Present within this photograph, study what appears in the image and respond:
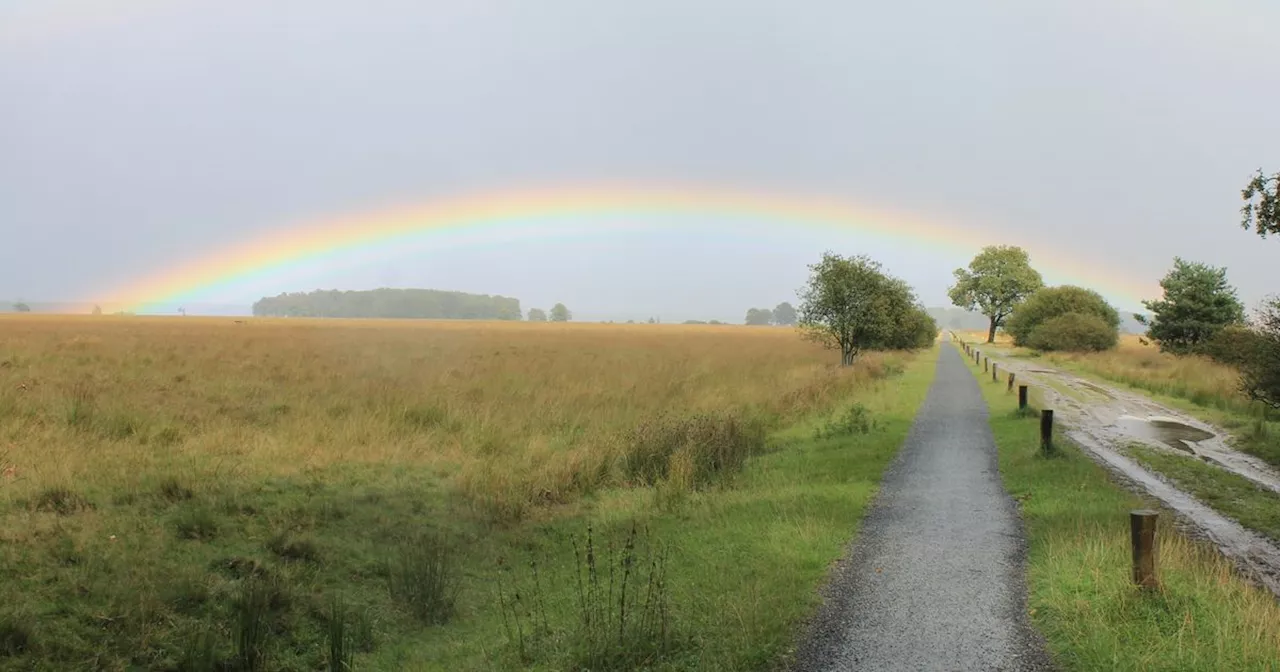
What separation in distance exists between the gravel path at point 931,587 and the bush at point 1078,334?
5109 cm

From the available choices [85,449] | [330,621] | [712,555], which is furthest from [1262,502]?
[85,449]

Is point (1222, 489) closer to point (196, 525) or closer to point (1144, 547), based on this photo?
point (1144, 547)

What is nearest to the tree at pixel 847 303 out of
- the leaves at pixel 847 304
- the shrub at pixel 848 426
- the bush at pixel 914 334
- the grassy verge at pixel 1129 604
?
the leaves at pixel 847 304

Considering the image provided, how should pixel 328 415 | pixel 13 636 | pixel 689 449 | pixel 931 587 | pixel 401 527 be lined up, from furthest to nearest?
pixel 328 415, pixel 689 449, pixel 401 527, pixel 931 587, pixel 13 636

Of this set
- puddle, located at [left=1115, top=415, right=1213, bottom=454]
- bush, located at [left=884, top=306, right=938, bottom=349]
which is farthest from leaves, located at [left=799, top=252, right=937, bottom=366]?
puddle, located at [left=1115, top=415, right=1213, bottom=454]

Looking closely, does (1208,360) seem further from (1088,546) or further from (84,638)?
(84,638)

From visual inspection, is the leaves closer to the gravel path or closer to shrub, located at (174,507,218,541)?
the gravel path

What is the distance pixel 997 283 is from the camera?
9375 cm

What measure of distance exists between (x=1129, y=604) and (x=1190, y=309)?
172 ft

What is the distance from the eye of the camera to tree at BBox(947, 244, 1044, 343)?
305 feet

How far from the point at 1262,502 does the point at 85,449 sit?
18030mm

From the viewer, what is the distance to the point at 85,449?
1035cm

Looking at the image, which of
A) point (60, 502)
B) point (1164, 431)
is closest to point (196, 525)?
point (60, 502)

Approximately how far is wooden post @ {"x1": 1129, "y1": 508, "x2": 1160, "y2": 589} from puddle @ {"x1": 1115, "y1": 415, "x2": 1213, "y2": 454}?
11.1 m
